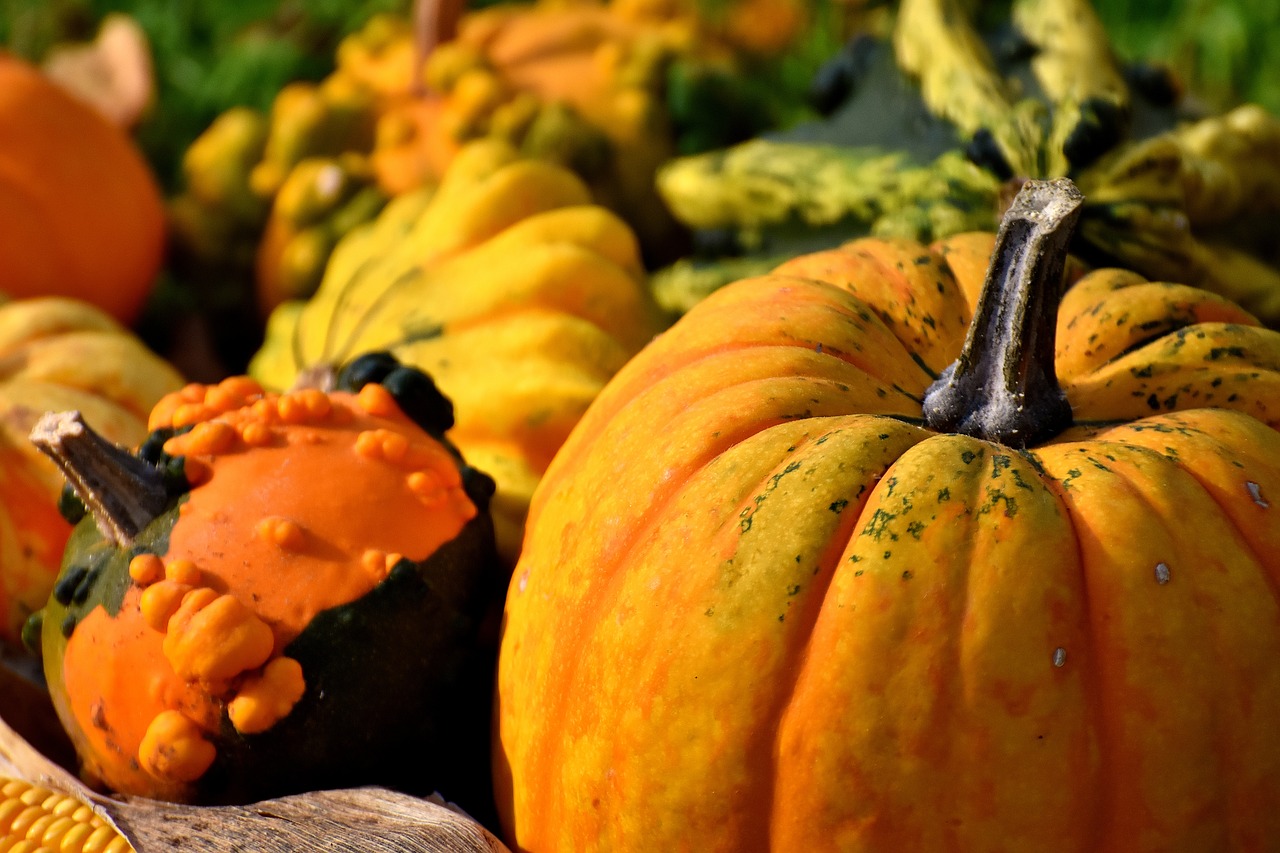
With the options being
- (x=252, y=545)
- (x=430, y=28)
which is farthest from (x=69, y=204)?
(x=252, y=545)

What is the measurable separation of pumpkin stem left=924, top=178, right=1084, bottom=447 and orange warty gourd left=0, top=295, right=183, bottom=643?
52.4 inches

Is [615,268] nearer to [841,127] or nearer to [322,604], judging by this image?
[841,127]

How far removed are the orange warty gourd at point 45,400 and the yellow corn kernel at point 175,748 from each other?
616 millimetres

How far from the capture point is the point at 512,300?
1.95 meters

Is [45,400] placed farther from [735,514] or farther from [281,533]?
[735,514]

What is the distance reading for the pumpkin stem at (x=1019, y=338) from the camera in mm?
1149

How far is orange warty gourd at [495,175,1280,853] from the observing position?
0.98 meters

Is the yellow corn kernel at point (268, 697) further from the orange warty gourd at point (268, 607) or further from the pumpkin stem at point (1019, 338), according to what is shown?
the pumpkin stem at point (1019, 338)

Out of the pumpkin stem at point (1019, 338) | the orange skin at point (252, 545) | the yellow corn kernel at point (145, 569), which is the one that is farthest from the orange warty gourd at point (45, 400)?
the pumpkin stem at point (1019, 338)

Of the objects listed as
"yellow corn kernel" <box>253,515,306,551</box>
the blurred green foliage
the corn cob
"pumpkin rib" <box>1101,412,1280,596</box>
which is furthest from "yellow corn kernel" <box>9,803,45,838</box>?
the blurred green foliage

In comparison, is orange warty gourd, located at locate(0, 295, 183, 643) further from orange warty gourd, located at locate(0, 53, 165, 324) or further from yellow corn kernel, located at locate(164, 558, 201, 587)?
yellow corn kernel, located at locate(164, 558, 201, 587)

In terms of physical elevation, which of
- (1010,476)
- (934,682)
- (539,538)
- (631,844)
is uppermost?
(1010,476)

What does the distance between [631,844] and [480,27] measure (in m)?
2.34

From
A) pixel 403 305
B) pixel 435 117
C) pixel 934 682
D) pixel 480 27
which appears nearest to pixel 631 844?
pixel 934 682
